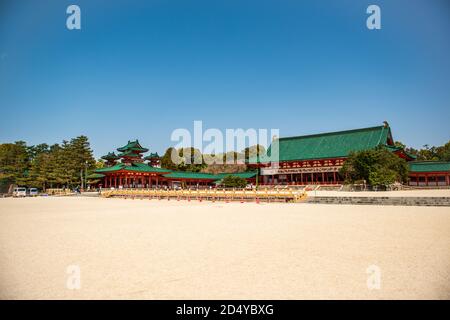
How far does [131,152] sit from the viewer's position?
5591 centimetres

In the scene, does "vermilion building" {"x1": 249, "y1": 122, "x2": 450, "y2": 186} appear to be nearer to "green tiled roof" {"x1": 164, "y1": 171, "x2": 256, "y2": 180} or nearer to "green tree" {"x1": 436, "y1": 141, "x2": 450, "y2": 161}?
"green tiled roof" {"x1": 164, "y1": 171, "x2": 256, "y2": 180}

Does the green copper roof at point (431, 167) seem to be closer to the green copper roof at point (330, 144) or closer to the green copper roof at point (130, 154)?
the green copper roof at point (330, 144)

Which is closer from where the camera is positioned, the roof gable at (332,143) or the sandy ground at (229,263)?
the sandy ground at (229,263)

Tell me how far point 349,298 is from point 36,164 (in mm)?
62267

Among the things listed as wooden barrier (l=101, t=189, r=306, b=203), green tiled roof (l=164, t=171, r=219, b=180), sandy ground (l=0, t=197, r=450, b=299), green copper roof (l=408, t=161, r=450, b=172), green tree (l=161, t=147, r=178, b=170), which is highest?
green tree (l=161, t=147, r=178, b=170)

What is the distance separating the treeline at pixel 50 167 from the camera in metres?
51.7

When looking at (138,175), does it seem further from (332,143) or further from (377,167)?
(377,167)

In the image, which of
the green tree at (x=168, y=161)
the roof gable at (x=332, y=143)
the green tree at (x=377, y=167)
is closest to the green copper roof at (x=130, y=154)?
the green tree at (x=168, y=161)

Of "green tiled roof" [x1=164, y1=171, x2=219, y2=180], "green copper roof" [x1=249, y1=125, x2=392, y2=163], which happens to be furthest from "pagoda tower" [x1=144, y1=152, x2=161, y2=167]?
"green copper roof" [x1=249, y1=125, x2=392, y2=163]

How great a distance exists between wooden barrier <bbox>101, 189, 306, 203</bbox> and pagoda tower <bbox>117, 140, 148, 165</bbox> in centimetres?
1576

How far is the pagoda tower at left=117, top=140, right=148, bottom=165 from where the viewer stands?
5462 centimetres

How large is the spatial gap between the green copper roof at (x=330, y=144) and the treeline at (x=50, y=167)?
32010 mm

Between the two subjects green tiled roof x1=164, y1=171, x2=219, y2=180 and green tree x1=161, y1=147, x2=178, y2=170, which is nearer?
green tiled roof x1=164, y1=171, x2=219, y2=180
